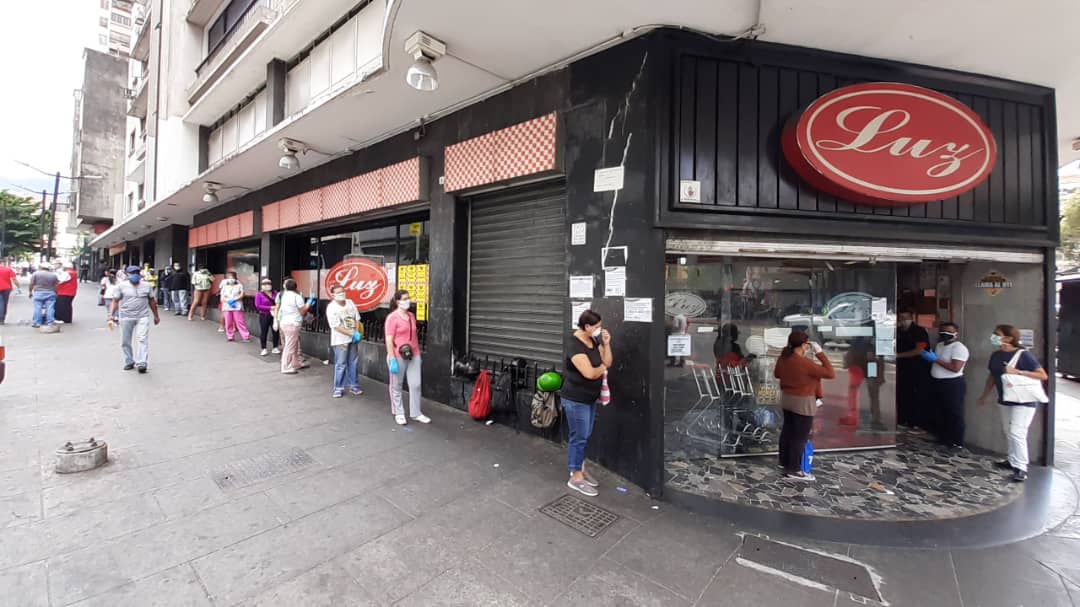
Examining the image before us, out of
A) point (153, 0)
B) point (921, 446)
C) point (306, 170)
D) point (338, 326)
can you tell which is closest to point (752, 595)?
point (921, 446)

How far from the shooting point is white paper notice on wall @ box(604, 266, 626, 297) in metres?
4.50

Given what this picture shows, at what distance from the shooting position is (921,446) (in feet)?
19.4

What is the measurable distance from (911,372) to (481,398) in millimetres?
6672

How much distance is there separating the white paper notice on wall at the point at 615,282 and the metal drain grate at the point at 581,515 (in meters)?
2.10

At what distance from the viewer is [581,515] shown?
3699 mm

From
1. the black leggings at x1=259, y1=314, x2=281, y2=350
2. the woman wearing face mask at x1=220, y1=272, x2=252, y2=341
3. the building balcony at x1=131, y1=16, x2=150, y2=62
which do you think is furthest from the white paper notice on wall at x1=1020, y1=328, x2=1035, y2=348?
the building balcony at x1=131, y1=16, x2=150, y2=62

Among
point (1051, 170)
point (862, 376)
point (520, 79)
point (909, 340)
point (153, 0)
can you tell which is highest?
point (153, 0)

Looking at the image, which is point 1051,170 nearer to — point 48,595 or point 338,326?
point 338,326

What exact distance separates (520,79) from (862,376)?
20.0ft

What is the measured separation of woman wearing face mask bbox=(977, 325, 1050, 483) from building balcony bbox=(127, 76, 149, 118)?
26.9 metres

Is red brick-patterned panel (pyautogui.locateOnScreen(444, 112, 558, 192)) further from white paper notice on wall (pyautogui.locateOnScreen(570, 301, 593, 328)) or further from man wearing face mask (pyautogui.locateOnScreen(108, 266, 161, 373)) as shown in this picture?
man wearing face mask (pyautogui.locateOnScreen(108, 266, 161, 373))

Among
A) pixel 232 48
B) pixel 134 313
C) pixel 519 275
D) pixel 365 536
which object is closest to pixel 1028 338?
pixel 519 275

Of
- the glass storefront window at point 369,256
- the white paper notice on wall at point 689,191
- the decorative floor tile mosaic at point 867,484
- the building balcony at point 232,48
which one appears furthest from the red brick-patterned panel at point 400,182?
the decorative floor tile mosaic at point 867,484

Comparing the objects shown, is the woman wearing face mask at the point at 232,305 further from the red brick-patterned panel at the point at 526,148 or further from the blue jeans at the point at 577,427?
the blue jeans at the point at 577,427
